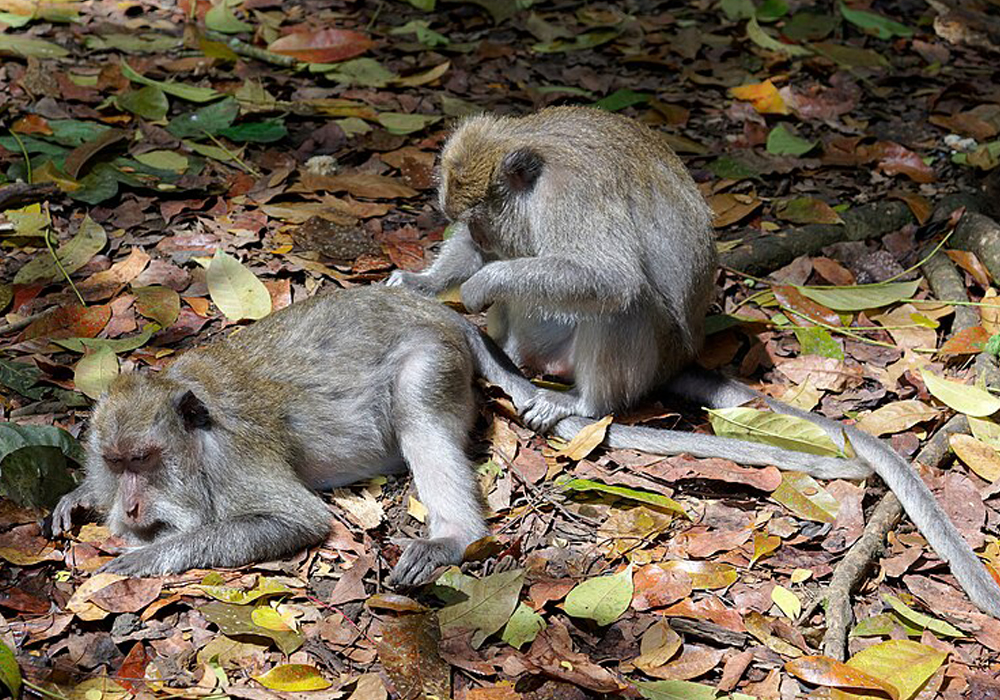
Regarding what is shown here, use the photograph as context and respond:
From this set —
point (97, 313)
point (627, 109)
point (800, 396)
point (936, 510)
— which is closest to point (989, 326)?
point (800, 396)

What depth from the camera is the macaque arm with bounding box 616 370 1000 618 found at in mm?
4695

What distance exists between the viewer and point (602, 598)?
4.50 meters

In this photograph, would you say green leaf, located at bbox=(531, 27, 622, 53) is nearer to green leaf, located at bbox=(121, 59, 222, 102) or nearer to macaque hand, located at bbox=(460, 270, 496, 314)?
green leaf, located at bbox=(121, 59, 222, 102)

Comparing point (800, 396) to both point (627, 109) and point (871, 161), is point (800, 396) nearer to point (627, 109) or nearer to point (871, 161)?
point (871, 161)

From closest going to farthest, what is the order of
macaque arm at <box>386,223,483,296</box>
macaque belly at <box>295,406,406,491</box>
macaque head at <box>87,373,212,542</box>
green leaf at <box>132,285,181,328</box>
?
macaque head at <box>87,373,212,542</box>
macaque belly at <box>295,406,406,491</box>
green leaf at <box>132,285,181,328</box>
macaque arm at <box>386,223,483,296</box>

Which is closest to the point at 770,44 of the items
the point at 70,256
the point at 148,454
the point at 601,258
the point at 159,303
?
the point at 601,258

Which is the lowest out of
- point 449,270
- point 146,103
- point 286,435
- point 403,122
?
point 286,435

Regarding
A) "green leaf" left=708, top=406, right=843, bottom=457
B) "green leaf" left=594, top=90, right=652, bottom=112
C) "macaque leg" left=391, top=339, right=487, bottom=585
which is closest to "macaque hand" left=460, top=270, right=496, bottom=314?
"macaque leg" left=391, top=339, right=487, bottom=585

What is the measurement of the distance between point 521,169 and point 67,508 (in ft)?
8.13

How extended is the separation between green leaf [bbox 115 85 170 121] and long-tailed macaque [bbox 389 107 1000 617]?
2447 mm

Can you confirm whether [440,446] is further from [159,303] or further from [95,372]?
[159,303]

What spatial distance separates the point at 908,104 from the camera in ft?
28.6

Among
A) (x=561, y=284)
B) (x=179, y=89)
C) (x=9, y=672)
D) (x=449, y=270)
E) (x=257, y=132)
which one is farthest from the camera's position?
(x=179, y=89)

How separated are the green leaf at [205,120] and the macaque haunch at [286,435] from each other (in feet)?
8.02
